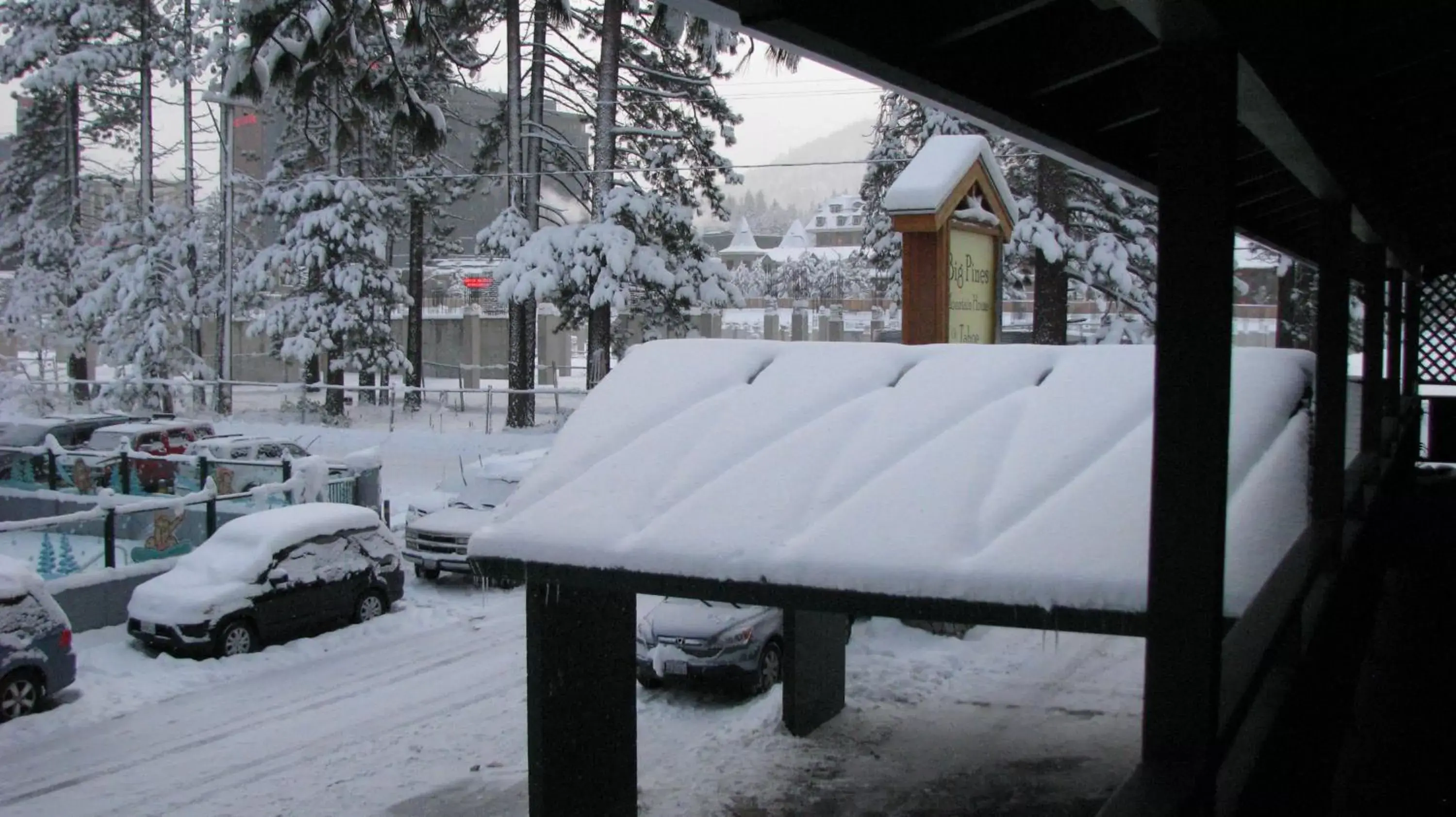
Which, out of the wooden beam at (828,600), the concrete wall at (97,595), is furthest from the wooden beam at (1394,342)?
the concrete wall at (97,595)

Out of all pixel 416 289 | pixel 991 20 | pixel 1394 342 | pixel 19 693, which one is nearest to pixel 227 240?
pixel 416 289

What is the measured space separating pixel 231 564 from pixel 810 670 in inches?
289

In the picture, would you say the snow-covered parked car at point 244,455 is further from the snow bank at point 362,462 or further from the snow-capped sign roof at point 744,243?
the snow-capped sign roof at point 744,243

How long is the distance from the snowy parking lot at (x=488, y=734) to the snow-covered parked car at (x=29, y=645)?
0.29 meters

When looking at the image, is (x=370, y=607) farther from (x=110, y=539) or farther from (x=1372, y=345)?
(x=1372, y=345)

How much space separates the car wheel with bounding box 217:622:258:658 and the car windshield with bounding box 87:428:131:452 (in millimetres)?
9343

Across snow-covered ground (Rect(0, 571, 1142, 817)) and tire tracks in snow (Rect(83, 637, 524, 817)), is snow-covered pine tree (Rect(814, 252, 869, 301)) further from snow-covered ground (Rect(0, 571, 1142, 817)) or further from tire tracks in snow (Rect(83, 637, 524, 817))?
tire tracks in snow (Rect(83, 637, 524, 817))

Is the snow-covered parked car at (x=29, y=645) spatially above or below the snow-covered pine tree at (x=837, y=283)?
below

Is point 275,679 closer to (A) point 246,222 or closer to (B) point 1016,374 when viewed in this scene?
(B) point 1016,374

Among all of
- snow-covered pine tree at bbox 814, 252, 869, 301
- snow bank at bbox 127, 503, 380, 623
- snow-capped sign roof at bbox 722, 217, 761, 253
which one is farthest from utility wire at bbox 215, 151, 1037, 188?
snow-capped sign roof at bbox 722, 217, 761, 253

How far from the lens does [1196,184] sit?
8.38 ft

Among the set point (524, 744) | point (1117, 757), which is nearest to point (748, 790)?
point (524, 744)

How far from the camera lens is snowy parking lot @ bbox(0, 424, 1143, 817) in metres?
9.95

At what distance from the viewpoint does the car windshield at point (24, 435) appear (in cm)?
2270
